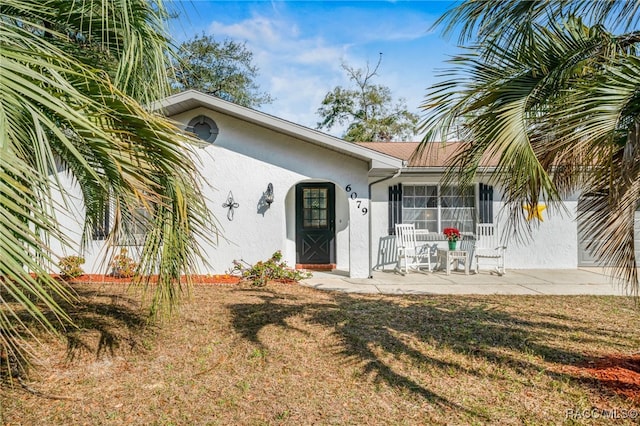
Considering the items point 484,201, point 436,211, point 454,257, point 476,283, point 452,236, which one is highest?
point 484,201

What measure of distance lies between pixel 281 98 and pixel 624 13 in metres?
24.6

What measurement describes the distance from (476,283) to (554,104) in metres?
5.92

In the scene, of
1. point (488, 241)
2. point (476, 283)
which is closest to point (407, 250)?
point (476, 283)

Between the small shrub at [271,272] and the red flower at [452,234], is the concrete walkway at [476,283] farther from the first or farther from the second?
the red flower at [452,234]

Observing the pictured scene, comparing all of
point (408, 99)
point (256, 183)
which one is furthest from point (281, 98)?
point (256, 183)

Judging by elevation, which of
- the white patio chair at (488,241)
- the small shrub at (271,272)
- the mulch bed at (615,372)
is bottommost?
the mulch bed at (615,372)

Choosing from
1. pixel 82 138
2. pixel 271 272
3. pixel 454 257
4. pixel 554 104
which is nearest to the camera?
pixel 82 138

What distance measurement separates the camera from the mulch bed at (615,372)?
12.3 feet

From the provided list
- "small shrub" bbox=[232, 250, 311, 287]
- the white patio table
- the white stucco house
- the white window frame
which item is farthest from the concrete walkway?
the white window frame

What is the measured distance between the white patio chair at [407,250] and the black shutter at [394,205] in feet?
0.98

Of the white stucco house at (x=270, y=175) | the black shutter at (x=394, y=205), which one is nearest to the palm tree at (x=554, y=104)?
the white stucco house at (x=270, y=175)

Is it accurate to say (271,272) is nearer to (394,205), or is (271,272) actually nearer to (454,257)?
(394,205)

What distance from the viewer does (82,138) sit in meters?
2.54

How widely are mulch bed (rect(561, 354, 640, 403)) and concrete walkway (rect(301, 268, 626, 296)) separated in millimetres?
3437
